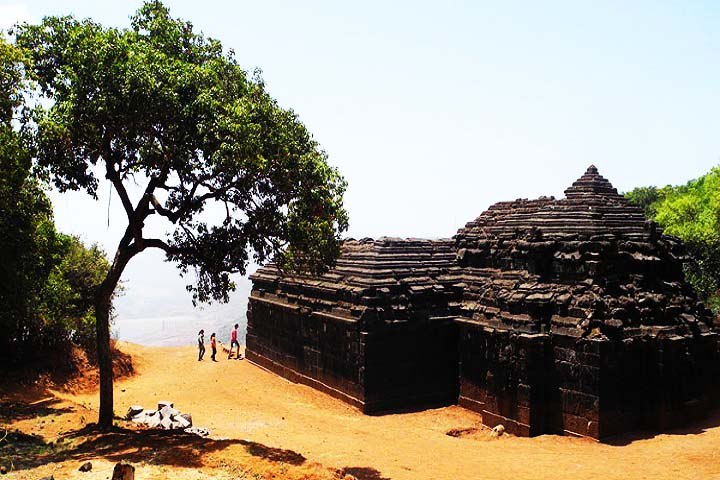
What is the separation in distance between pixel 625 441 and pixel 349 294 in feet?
29.7

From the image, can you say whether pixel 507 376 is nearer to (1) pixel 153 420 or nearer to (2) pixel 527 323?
(2) pixel 527 323

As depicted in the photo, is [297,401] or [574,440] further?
[297,401]

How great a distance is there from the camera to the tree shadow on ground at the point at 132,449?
36.4 feet

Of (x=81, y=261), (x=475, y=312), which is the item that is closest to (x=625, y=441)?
(x=475, y=312)

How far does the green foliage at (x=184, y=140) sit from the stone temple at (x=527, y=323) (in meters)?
5.65

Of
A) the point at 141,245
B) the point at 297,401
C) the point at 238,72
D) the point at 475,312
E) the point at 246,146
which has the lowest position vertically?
the point at 297,401

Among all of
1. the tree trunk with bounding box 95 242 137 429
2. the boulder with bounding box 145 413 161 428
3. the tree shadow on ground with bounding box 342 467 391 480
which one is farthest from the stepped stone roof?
the tree shadow on ground with bounding box 342 467 391 480

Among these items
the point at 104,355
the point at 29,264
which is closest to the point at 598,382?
the point at 104,355

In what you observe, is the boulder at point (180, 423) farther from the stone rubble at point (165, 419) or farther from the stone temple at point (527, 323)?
the stone temple at point (527, 323)

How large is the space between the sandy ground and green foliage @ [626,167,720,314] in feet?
48.1

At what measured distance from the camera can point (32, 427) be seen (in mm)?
14508

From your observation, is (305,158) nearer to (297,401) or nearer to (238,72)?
(238,72)

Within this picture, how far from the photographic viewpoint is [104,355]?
13.6 metres

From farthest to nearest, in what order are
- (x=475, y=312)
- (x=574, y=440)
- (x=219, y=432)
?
(x=475, y=312) → (x=219, y=432) → (x=574, y=440)
